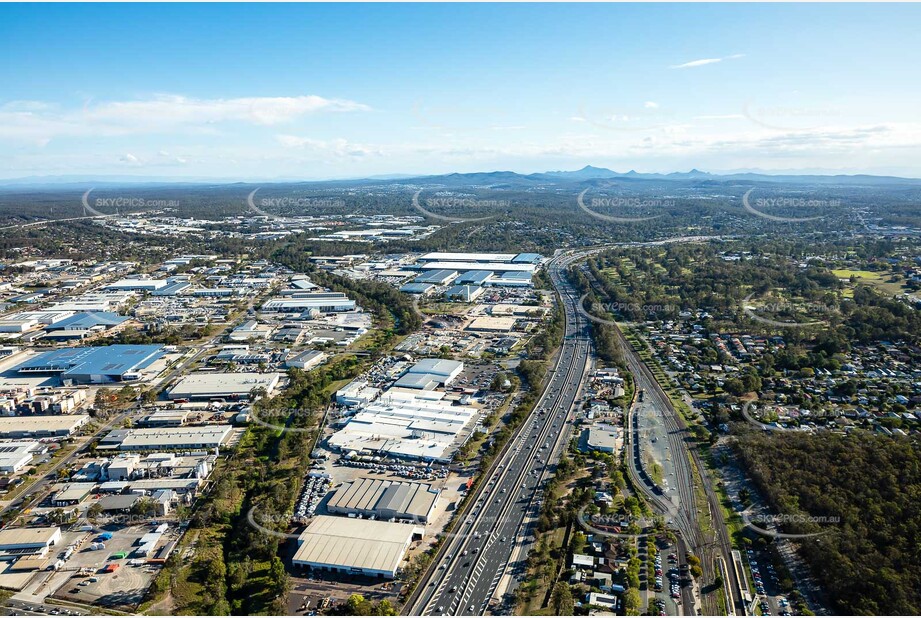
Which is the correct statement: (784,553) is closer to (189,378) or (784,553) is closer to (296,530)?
(296,530)

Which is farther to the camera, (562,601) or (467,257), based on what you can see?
(467,257)

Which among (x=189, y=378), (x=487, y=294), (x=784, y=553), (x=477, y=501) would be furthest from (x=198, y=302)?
(x=784, y=553)

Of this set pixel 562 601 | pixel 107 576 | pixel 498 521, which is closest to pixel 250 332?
pixel 107 576

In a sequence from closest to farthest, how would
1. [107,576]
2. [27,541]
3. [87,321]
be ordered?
[107,576]
[27,541]
[87,321]

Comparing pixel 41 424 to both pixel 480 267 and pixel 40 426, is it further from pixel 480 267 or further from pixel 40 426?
pixel 480 267

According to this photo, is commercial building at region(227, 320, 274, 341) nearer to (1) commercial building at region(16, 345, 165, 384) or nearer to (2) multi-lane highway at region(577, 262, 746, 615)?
(1) commercial building at region(16, 345, 165, 384)

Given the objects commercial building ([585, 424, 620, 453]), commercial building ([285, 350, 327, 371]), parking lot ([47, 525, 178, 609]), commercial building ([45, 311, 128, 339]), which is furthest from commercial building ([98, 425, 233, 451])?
commercial building ([45, 311, 128, 339])

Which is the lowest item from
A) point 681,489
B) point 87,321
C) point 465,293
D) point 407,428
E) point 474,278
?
point 681,489
